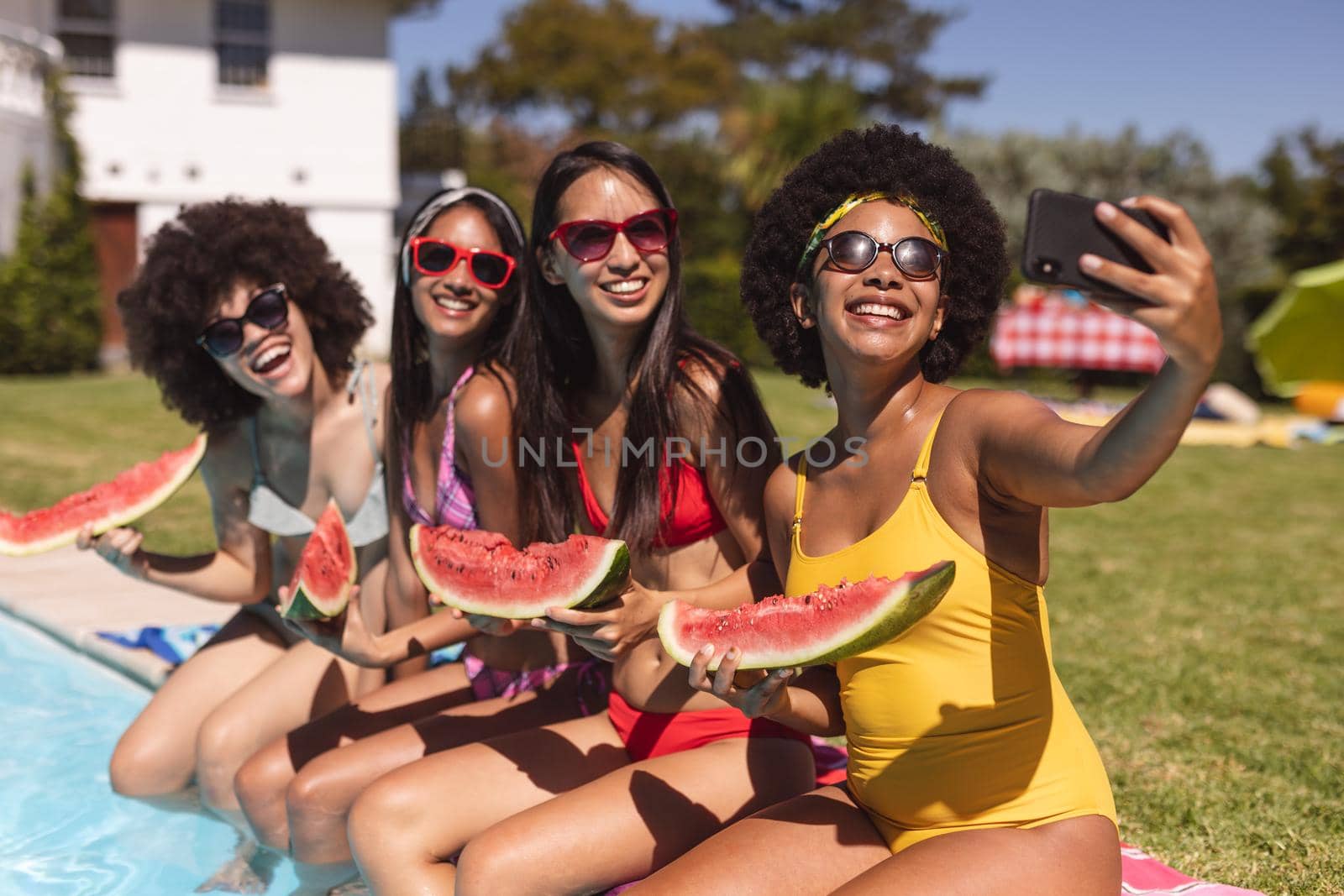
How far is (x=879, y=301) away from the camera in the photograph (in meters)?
2.77

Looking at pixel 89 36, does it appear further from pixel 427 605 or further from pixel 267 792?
pixel 267 792

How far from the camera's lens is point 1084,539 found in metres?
9.41

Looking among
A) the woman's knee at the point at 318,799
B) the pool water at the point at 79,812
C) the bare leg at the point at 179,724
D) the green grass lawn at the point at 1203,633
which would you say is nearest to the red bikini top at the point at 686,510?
the woman's knee at the point at 318,799

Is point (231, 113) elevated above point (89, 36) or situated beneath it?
situated beneath

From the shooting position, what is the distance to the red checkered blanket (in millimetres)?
19047

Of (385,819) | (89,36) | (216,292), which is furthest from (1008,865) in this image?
(89,36)

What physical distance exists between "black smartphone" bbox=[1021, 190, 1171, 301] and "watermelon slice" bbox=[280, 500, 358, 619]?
226 cm

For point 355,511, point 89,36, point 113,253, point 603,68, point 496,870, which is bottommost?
point 496,870

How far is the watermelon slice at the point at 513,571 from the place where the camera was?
2871mm

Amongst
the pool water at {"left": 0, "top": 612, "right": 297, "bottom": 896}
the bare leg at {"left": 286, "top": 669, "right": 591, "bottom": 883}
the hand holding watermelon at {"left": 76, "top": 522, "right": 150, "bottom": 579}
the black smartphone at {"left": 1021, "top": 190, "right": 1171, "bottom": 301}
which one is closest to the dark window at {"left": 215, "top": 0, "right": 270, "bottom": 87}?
the pool water at {"left": 0, "top": 612, "right": 297, "bottom": 896}

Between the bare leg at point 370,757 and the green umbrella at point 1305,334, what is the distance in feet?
39.3

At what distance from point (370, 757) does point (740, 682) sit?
1564 millimetres

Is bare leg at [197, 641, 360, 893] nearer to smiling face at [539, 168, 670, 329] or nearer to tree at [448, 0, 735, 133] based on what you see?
smiling face at [539, 168, 670, 329]

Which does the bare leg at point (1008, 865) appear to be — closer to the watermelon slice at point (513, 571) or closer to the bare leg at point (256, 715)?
the watermelon slice at point (513, 571)
